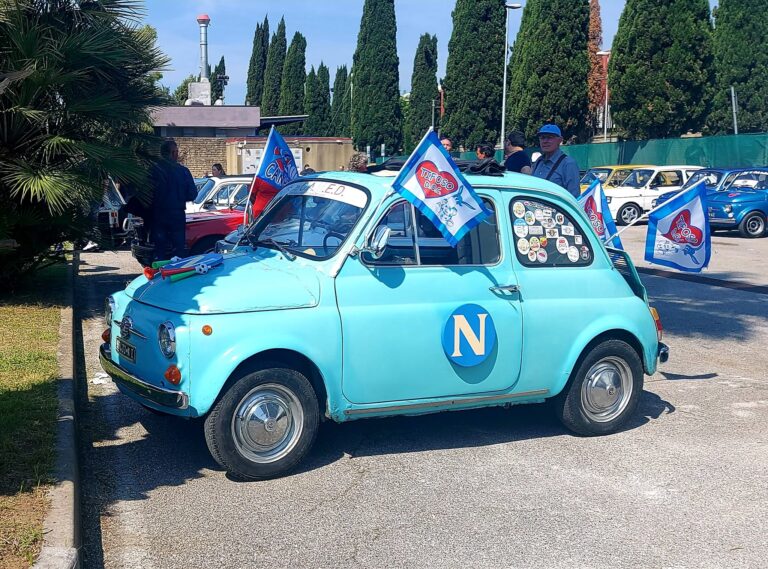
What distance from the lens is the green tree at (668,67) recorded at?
3816 cm

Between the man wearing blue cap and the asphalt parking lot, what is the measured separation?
224 cm

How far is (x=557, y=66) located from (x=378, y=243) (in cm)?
3986

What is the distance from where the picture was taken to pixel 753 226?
2450cm

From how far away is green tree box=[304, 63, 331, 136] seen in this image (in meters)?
82.0

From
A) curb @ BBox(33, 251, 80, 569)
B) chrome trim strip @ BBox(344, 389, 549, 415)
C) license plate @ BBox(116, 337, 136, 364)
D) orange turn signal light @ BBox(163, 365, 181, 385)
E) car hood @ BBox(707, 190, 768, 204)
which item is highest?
car hood @ BBox(707, 190, 768, 204)

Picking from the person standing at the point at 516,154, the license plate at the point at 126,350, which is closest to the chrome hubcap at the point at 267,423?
the license plate at the point at 126,350

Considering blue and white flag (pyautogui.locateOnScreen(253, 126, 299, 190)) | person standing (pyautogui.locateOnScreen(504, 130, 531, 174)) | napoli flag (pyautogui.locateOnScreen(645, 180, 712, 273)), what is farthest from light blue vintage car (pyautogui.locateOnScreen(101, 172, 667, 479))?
person standing (pyautogui.locateOnScreen(504, 130, 531, 174))

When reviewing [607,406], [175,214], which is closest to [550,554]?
[607,406]

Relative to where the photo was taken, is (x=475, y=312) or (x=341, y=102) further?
(x=341, y=102)

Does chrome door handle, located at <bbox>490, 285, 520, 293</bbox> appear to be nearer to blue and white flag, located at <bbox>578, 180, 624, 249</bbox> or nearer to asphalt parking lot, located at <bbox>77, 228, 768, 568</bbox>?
asphalt parking lot, located at <bbox>77, 228, 768, 568</bbox>

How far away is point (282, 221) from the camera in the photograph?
682cm

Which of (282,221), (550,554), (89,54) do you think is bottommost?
(550,554)

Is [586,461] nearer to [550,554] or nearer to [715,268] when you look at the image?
[550,554]

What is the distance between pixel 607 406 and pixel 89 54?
279 inches
